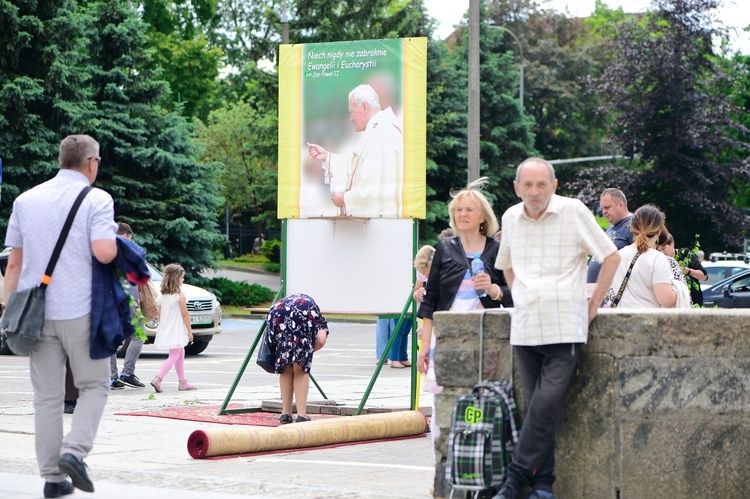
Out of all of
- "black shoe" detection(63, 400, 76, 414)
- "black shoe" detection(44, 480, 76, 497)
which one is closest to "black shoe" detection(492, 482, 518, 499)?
"black shoe" detection(44, 480, 76, 497)

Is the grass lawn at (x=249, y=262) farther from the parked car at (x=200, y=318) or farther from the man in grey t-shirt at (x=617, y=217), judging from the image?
the man in grey t-shirt at (x=617, y=217)

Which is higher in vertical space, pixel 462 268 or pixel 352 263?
pixel 462 268

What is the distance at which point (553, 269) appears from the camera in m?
5.85

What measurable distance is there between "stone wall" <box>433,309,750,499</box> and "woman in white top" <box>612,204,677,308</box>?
5.92ft

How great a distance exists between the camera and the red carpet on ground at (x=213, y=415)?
10.6m

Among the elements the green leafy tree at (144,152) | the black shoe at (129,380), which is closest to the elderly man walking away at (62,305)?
the black shoe at (129,380)

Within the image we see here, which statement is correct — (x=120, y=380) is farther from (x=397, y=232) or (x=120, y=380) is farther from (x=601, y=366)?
(x=601, y=366)

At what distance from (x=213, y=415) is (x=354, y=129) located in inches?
115

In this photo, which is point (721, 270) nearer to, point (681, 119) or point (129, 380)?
point (681, 119)

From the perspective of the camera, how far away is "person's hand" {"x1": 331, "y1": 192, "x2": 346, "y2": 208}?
11094 mm

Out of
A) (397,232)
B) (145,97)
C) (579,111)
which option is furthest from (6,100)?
(579,111)

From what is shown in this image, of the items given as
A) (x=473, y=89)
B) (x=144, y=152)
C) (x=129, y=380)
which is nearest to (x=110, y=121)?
(x=144, y=152)

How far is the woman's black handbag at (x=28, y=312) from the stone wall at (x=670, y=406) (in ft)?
9.07

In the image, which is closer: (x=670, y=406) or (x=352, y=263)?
(x=670, y=406)
